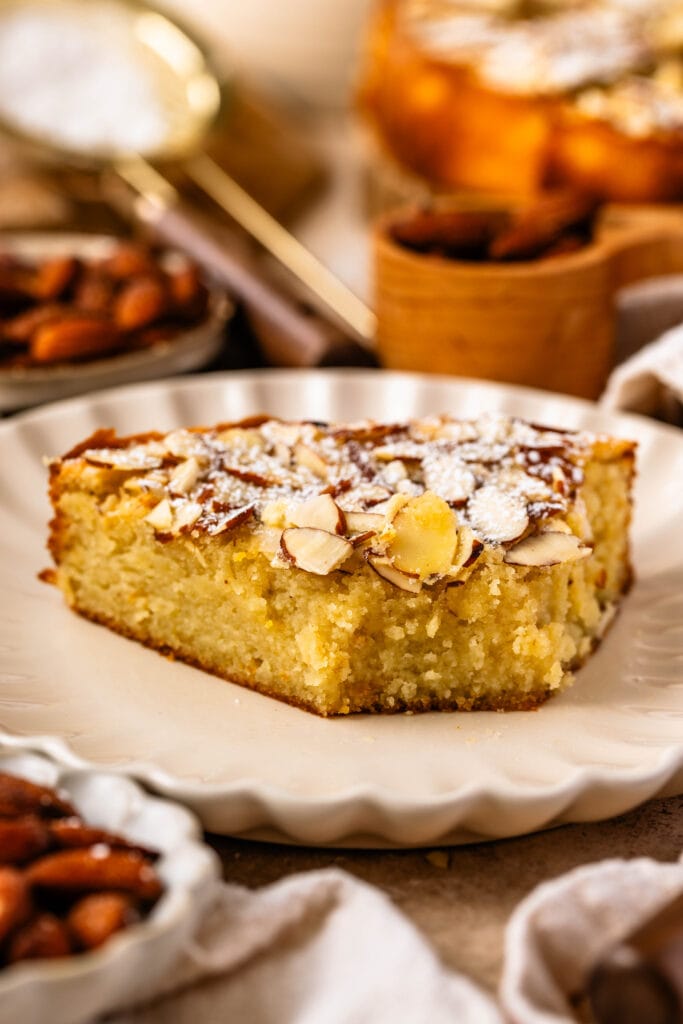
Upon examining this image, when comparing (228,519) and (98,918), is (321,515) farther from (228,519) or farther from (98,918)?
(98,918)

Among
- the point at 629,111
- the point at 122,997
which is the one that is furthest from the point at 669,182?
the point at 122,997

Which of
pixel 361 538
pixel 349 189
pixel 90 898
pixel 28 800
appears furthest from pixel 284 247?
pixel 90 898

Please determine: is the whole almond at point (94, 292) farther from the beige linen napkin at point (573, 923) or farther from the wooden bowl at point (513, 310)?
the beige linen napkin at point (573, 923)

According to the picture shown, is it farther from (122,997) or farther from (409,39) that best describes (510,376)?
(122,997)

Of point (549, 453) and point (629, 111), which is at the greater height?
point (629, 111)

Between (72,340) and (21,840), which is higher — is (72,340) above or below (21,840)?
below

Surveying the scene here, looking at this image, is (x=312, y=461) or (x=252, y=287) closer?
(x=312, y=461)
